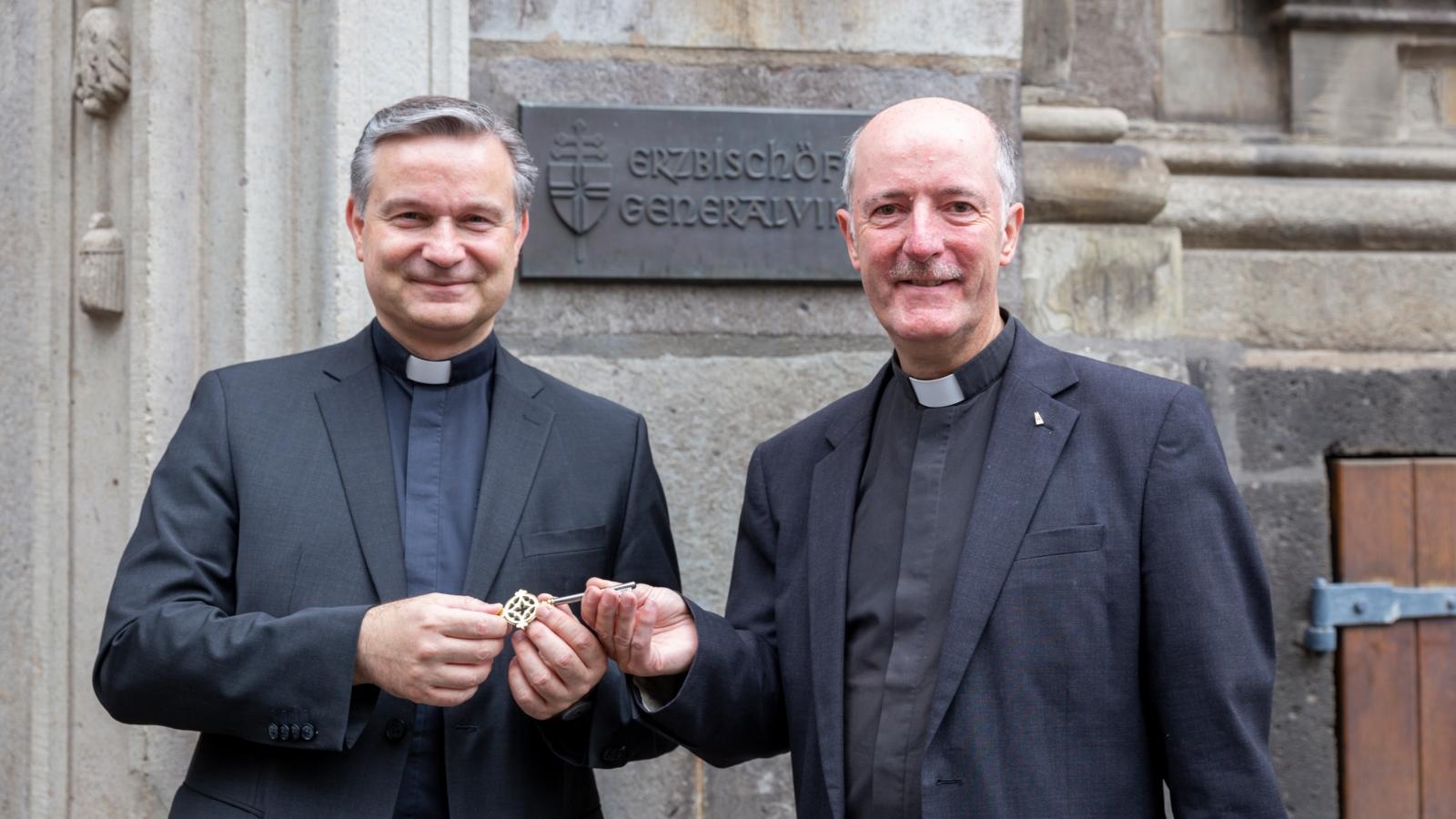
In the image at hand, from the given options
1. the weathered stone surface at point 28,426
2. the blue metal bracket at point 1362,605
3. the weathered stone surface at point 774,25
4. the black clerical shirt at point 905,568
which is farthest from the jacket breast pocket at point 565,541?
the blue metal bracket at point 1362,605

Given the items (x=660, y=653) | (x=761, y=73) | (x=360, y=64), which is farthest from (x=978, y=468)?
(x=360, y=64)

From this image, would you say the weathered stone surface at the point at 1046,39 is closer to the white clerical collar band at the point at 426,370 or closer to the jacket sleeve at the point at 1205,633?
the jacket sleeve at the point at 1205,633

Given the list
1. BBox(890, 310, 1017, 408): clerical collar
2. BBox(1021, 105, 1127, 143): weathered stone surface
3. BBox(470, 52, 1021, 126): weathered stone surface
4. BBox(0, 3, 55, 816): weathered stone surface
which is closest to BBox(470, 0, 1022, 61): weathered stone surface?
BBox(470, 52, 1021, 126): weathered stone surface

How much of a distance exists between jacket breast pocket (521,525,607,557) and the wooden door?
2.12 meters

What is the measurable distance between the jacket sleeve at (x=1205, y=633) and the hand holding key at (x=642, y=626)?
0.67 m

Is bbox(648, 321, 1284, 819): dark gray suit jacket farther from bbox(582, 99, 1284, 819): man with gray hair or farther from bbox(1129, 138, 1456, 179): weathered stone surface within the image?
bbox(1129, 138, 1456, 179): weathered stone surface

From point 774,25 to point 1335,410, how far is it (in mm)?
1662

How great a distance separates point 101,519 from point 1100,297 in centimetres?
227

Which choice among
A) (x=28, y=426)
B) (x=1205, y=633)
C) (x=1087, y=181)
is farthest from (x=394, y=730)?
(x=1087, y=181)

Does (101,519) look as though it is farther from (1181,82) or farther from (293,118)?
(1181,82)

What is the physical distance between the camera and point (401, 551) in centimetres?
220

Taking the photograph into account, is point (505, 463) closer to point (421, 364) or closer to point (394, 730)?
point (421, 364)

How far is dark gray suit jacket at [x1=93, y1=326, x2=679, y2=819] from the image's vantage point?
205 centimetres

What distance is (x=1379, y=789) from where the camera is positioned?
3.62 m
